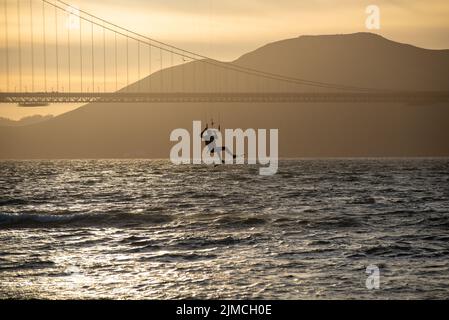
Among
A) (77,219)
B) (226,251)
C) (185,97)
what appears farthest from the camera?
(185,97)

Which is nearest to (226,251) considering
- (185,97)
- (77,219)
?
(77,219)

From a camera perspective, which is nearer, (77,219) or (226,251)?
(226,251)

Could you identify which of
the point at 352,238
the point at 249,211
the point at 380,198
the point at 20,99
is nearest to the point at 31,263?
the point at 352,238

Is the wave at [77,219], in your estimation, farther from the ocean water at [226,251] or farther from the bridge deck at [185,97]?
the bridge deck at [185,97]

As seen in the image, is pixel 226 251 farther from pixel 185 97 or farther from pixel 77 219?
pixel 185 97

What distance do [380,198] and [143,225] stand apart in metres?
15.4

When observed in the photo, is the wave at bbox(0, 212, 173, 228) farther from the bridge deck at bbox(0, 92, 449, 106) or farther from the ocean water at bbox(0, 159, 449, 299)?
the bridge deck at bbox(0, 92, 449, 106)

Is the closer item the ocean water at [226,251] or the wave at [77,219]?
the ocean water at [226,251]

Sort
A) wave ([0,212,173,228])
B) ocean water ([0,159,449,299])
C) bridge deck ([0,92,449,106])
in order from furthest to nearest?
1. bridge deck ([0,92,449,106])
2. wave ([0,212,173,228])
3. ocean water ([0,159,449,299])

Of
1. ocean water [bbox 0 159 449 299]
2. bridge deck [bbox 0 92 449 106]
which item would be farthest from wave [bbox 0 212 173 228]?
bridge deck [bbox 0 92 449 106]

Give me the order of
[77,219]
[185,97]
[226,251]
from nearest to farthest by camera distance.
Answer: [226,251], [77,219], [185,97]

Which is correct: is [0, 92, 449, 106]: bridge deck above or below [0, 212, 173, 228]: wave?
above

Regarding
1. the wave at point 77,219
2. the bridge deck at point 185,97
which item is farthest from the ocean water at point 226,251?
the bridge deck at point 185,97
